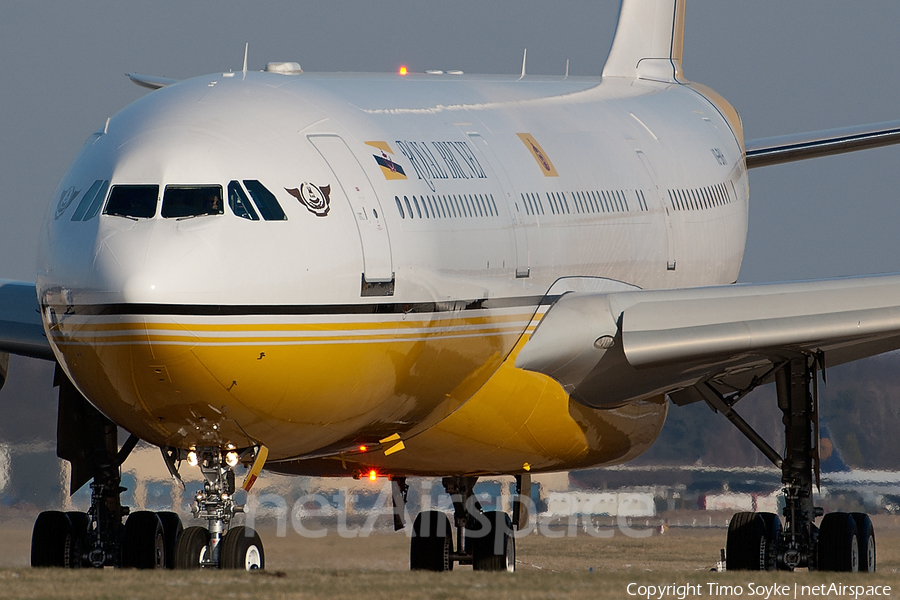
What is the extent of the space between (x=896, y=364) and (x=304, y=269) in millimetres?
25480

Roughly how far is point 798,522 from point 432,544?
18.9 ft

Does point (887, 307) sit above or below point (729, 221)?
below

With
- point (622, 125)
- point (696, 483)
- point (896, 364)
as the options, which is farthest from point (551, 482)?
point (622, 125)

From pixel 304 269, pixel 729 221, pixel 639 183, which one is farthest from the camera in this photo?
pixel 729 221

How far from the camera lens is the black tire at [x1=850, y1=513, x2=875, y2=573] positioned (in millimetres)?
21062

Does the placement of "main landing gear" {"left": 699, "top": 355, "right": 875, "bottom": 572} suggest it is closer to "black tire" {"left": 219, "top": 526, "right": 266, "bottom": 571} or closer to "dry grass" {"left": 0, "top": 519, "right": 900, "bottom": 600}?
"dry grass" {"left": 0, "top": 519, "right": 900, "bottom": 600}

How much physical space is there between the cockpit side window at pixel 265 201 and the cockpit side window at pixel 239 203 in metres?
0.06

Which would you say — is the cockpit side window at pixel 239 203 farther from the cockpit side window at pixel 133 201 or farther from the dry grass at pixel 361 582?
the dry grass at pixel 361 582

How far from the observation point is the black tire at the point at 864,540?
829 inches

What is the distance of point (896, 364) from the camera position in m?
37.8

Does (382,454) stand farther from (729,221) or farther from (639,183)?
(729,221)

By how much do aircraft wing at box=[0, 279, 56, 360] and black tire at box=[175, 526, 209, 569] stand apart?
5034mm

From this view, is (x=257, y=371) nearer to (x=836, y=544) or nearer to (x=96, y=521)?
(x=96, y=521)

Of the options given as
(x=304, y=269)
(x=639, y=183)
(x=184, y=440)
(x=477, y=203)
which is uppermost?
(x=639, y=183)
